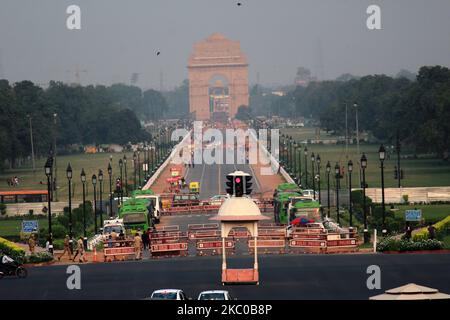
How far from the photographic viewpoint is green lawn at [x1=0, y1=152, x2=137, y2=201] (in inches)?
3615

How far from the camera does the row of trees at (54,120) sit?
119 metres

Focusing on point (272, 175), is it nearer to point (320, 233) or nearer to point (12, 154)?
point (12, 154)

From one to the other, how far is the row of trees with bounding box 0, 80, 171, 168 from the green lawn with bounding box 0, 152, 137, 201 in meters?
1.91

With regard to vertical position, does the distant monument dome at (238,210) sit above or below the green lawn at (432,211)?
above

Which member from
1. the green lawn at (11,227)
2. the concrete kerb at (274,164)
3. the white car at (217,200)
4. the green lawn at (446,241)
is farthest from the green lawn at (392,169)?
the green lawn at (446,241)

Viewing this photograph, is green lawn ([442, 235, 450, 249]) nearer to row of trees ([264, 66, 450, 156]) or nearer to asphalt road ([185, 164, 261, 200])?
asphalt road ([185, 164, 261, 200])

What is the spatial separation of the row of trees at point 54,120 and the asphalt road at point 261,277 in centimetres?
7062

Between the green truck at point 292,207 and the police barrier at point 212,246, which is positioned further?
the green truck at point 292,207

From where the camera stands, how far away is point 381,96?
161m

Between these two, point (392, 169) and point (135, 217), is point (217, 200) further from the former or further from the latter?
point (392, 169)

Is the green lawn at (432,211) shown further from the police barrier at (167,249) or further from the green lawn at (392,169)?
the police barrier at (167,249)

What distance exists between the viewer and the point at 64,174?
107812 mm

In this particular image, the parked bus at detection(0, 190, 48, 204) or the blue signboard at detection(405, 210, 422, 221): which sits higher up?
the blue signboard at detection(405, 210, 422, 221)

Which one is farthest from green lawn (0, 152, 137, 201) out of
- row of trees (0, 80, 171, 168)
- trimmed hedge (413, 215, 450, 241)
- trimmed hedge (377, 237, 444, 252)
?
→ trimmed hedge (377, 237, 444, 252)
